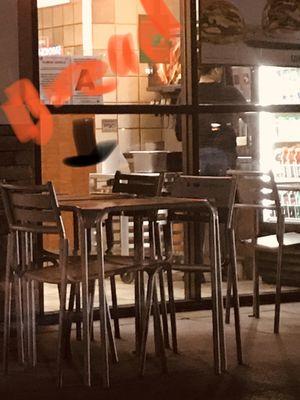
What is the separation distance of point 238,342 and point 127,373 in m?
0.71

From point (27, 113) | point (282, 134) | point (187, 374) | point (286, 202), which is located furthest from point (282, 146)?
point (187, 374)

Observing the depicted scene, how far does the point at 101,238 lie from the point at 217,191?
1.13 meters

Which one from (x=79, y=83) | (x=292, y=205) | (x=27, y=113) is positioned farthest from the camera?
(x=292, y=205)

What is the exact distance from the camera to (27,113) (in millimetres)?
8305

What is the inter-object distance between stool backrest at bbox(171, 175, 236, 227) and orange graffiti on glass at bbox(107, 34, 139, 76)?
1760 mm

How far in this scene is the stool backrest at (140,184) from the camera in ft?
24.2

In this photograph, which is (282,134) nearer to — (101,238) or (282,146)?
(282,146)

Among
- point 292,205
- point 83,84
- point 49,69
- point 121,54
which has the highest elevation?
point 121,54

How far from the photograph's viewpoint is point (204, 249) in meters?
8.68

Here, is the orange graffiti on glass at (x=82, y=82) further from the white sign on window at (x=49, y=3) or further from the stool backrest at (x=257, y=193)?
the stool backrest at (x=257, y=193)

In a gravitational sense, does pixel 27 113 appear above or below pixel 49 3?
below

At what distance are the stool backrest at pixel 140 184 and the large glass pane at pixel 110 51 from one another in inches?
39.7

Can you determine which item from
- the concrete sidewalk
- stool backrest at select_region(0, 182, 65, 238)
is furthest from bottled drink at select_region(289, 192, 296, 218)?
stool backrest at select_region(0, 182, 65, 238)

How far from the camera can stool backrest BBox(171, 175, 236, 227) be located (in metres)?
6.89
